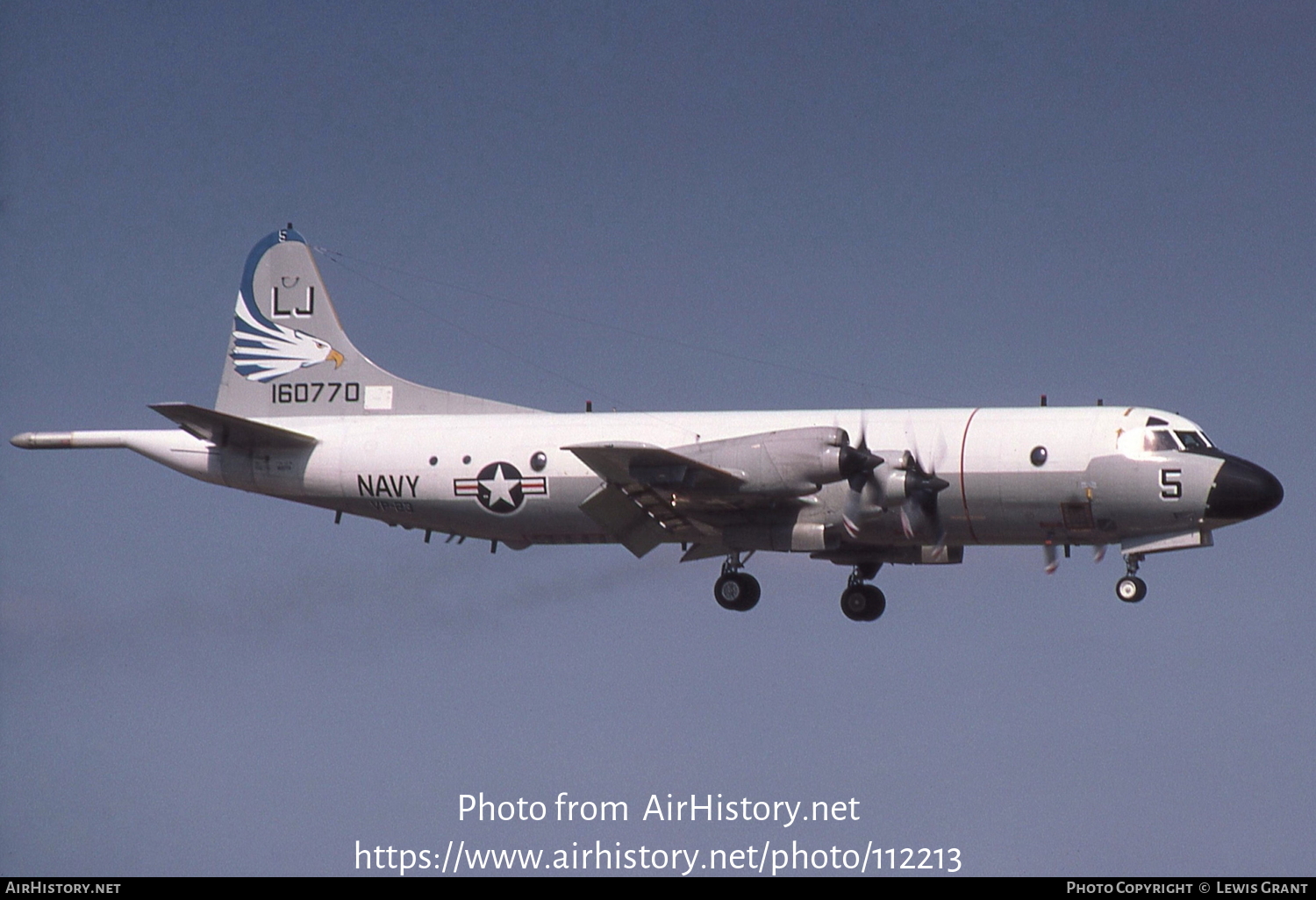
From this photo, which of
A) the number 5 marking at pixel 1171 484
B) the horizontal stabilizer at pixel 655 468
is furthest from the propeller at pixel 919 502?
the number 5 marking at pixel 1171 484

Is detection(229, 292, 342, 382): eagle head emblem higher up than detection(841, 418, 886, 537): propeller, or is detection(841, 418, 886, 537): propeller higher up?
detection(229, 292, 342, 382): eagle head emblem

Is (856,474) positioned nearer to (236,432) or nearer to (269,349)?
(236,432)

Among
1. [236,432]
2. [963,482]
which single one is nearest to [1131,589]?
[963,482]

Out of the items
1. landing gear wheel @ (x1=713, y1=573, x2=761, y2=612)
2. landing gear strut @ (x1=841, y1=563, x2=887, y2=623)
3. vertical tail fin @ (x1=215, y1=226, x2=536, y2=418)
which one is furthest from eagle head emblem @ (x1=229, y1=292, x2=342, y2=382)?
landing gear strut @ (x1=841, y1=563, x2=887, y2=623)

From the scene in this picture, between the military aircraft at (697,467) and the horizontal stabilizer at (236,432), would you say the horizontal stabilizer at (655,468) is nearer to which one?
the military aircraft at (697,467)

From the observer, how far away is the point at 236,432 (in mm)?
36000

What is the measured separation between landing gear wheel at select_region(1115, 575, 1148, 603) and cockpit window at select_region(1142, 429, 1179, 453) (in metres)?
2.26

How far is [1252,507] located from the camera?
31.8 m

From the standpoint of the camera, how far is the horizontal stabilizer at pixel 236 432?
115ft

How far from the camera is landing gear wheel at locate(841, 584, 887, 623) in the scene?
35.3 meters

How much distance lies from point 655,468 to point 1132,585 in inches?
332

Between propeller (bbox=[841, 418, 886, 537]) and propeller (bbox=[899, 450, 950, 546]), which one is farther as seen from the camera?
propeller (bbox=[899, 450, 950, 546])

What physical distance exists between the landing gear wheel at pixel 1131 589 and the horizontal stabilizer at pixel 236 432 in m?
15.2

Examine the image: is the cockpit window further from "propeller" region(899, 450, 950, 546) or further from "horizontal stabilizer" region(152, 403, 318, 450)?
"horizontal stabilizer" region(152, 403, 318, 450)
